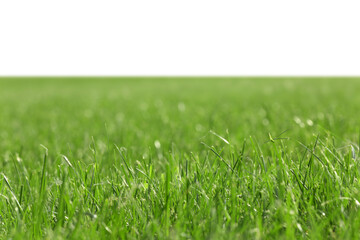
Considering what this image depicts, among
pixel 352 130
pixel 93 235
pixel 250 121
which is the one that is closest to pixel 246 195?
pixel 93 235

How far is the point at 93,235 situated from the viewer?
58.4 inches

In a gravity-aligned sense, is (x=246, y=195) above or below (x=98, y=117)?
above

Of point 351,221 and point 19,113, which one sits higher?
point 351,221

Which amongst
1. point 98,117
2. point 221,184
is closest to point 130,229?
point 221,184

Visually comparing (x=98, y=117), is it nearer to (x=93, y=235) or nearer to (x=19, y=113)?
(x=19, y=113)

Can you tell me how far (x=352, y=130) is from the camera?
4.05 metres

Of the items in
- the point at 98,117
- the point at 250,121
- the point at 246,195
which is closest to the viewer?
the point at 246,195

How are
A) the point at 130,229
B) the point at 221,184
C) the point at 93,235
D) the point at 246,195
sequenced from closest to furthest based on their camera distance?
1. the point at 93,235
2. the point at 130,229
3. the point at 246,195
4. the point at 221,184

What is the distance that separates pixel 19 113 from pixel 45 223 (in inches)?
303

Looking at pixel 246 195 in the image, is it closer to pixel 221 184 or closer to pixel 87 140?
pixel 221 184

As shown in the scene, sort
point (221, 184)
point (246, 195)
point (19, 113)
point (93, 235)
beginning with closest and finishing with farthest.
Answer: point (93, 235)
point (246, 195)
point (221, 184)
point (19, 113)

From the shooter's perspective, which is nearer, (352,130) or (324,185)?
(324,185)

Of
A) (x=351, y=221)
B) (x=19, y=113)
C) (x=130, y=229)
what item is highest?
(x=351, y=221)

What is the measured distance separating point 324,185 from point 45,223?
3.81 feet
